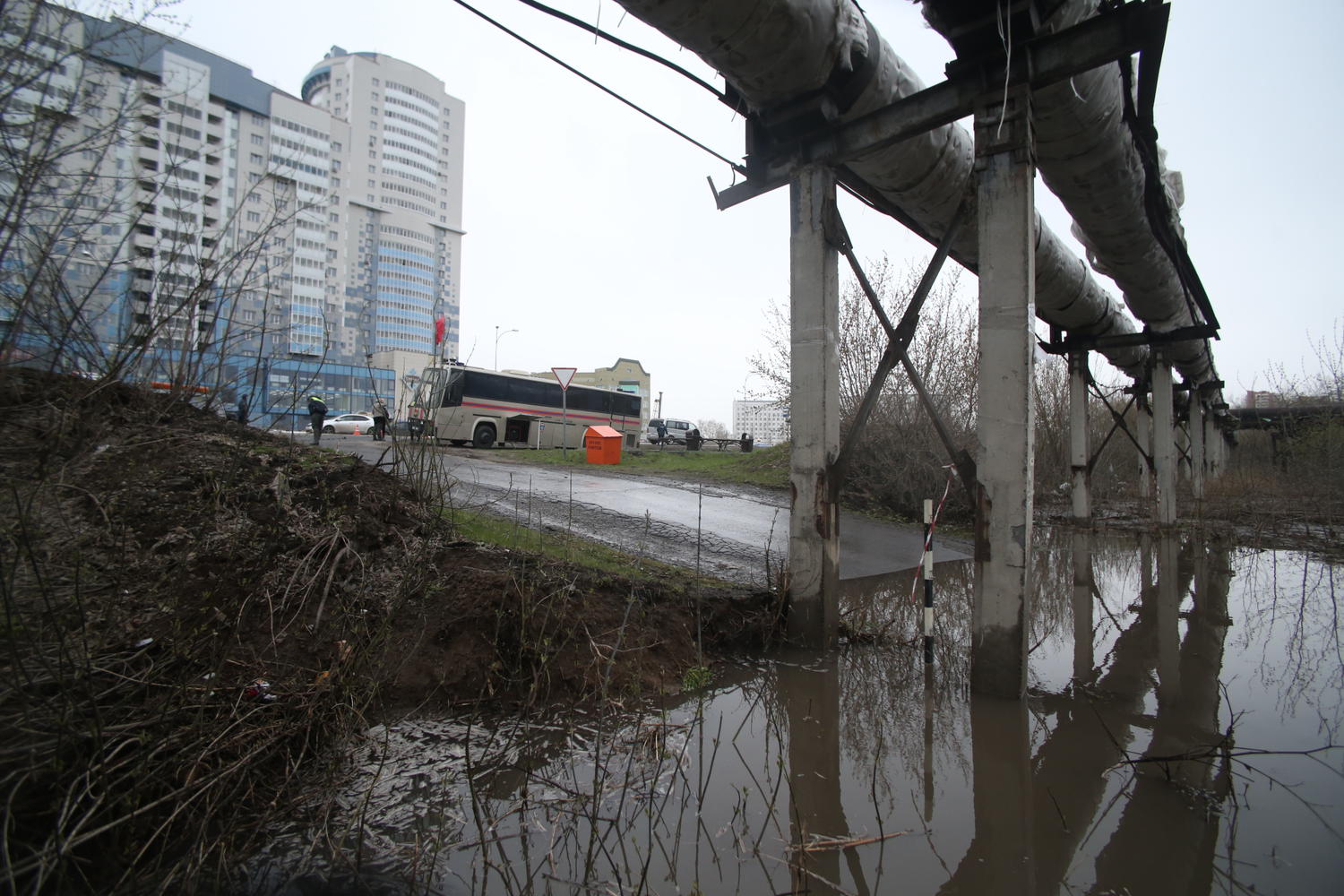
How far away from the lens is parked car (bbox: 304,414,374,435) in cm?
3359

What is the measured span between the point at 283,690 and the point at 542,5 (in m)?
3.87

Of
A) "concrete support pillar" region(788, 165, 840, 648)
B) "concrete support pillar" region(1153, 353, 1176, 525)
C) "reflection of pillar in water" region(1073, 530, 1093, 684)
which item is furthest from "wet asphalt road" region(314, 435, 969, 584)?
"concrete support pillar" region(1153, 353, 1176, 525)

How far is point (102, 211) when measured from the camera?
2.47 metres

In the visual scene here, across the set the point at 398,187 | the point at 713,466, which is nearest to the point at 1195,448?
the point at 713,466

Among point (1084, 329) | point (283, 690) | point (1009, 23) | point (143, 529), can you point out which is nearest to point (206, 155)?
point (143, 529)

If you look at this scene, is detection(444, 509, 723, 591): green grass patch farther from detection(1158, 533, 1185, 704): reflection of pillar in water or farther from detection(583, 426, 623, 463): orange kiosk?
detection(583, 426, 623, 463): orange kiosk

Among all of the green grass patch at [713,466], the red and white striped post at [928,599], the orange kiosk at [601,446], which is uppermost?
the orange kiosk at [601,446]

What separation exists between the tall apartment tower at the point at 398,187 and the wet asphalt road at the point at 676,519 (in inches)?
3500

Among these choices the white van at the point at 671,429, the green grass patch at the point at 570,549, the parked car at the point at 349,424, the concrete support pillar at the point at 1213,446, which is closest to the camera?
the green grass patch at the point at 570,549

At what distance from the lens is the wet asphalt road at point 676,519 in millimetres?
6816

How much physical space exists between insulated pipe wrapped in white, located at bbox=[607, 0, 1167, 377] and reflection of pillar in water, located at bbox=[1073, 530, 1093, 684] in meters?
3.37

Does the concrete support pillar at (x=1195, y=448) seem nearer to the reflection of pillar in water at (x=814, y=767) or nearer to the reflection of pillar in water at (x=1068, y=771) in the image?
the reflection of pillar in water at (x=1068, y=771)

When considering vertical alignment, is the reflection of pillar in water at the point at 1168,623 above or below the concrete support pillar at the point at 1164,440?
below

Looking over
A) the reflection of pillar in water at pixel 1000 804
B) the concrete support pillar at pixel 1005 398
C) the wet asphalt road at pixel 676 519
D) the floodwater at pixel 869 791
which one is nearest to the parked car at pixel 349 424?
the wet asphalt road at pixel 676 519
